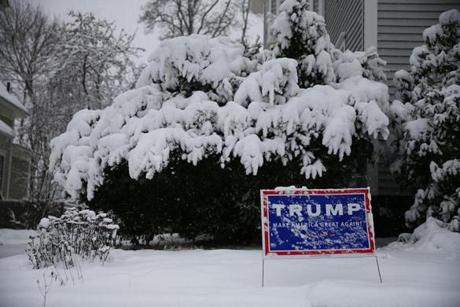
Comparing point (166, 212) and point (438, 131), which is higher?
point (438, 131)

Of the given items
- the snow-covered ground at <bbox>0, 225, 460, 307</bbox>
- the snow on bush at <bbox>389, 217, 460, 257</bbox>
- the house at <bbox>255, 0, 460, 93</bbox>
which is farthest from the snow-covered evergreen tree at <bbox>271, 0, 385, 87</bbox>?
the snow-covered ground at <bbox>0, 225, 460, 307</bbox>

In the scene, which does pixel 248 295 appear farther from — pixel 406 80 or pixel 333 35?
pixel 333 35

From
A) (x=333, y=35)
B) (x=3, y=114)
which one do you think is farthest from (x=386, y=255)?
(x=3, y=114)

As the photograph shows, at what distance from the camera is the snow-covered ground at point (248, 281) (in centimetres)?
427

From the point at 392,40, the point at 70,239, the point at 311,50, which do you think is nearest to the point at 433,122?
the point at 311,50

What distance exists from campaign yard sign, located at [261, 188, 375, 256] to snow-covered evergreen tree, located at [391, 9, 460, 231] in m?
2.57

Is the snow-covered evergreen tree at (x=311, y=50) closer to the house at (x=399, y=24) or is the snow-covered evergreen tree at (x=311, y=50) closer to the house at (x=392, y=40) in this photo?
the house at (x=392, y=40)

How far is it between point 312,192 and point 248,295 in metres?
1.50

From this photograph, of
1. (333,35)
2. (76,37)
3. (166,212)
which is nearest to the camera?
(166,212)

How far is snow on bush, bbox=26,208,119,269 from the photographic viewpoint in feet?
20.3

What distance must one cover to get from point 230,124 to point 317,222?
2619 mm

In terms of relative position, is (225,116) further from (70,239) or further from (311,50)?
(70,239)

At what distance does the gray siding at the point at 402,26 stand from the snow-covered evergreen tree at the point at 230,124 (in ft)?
4.06

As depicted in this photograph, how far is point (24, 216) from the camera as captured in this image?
16.0 metres
